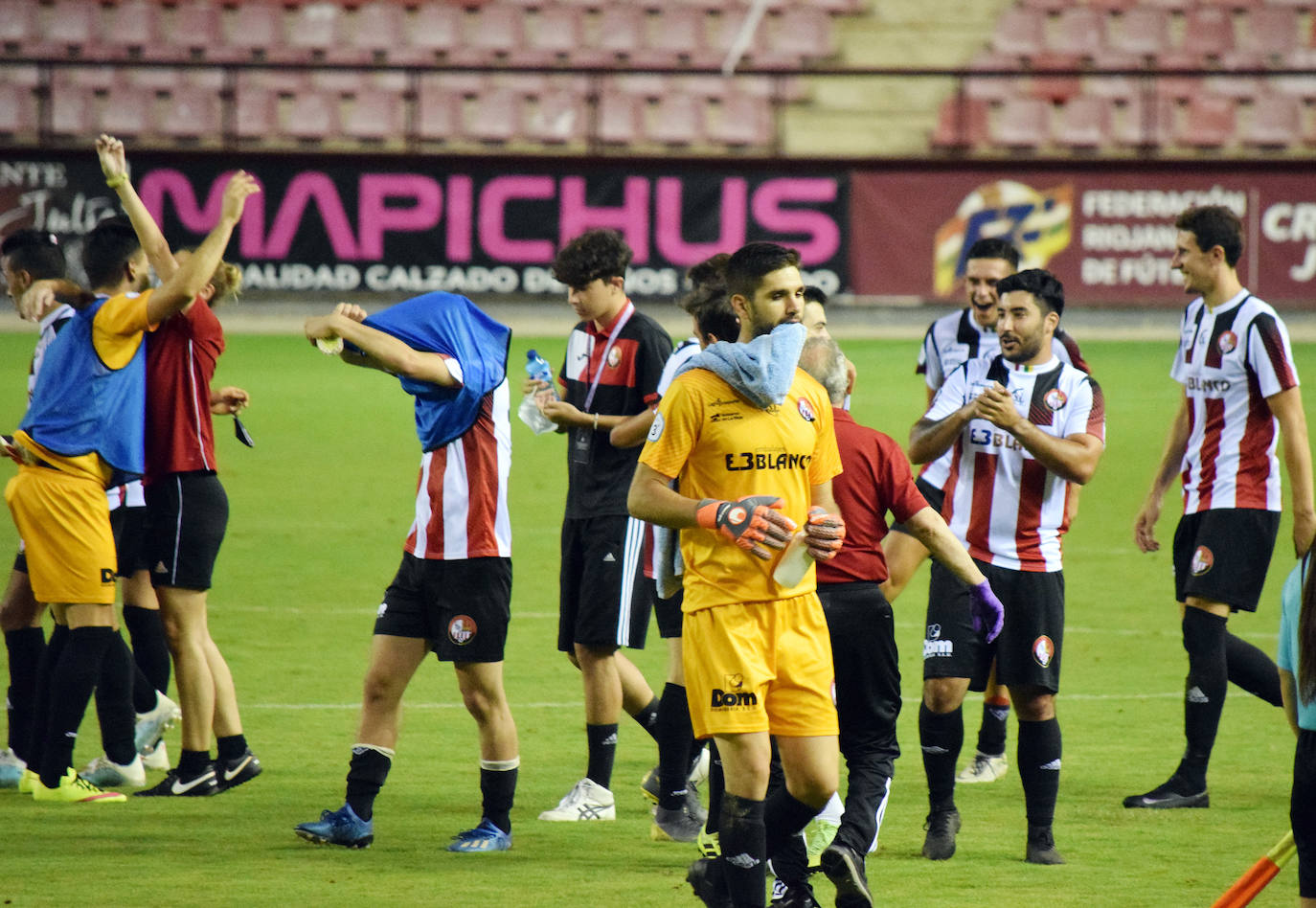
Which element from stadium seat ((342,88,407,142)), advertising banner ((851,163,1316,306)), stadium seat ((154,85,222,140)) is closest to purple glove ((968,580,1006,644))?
advertising banner ((851,163,1316,306))

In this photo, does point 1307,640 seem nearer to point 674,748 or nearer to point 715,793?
point 715,793

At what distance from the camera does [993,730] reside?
7391 mm

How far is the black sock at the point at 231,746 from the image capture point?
697 centimetres

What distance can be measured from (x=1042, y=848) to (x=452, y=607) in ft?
7.21

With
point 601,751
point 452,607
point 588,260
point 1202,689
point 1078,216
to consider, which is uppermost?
point 1078,216

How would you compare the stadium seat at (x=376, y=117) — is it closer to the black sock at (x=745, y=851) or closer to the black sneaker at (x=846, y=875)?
the black sneaker at (x=846, y=875)

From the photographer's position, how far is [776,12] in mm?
27047

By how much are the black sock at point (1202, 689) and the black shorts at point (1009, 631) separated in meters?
1.05

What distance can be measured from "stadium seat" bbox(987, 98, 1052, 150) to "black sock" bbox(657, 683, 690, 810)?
19.8 m

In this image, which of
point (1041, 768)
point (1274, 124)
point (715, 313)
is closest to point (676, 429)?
point (715, 313)

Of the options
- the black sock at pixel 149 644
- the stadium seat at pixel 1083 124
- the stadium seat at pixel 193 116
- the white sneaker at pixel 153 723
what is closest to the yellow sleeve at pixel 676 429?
the black sock at pixel 149 644

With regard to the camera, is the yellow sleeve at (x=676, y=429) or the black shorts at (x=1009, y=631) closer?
the yellow sleeve at (x=676, y=429)

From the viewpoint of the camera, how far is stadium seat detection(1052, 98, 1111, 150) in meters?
24.8

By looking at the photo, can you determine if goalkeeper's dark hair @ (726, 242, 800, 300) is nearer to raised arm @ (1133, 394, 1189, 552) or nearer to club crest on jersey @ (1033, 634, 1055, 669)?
club crest on jersey @ (1033, 634, 1055, 669)
